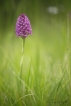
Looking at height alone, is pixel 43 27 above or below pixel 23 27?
below

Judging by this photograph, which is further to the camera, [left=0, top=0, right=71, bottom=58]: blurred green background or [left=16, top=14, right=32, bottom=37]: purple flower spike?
[left=0, top=0, right=71, bottom=58]: blurred green background

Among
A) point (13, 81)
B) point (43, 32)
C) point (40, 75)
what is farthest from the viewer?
point (43, 32)

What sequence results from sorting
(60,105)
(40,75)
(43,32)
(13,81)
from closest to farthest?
(60,105) < (40,75) < (13,81) < (43,32)

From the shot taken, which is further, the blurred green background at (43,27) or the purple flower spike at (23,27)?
the blurred green background at (43,27)

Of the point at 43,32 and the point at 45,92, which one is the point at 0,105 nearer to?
the point at 45,92

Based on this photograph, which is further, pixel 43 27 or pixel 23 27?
pixel 43 27

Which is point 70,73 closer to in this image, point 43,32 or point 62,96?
point 62,96

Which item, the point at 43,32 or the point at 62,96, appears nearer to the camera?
the point at 62,96

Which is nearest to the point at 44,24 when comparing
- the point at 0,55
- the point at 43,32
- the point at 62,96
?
the point at 43,32

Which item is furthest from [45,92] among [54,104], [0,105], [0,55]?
[0,55]

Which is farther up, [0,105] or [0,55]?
[0,55]
